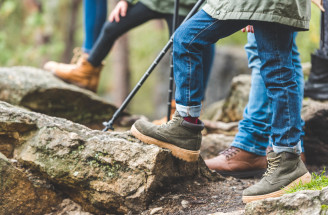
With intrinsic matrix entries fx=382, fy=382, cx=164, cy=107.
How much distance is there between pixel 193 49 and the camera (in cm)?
230

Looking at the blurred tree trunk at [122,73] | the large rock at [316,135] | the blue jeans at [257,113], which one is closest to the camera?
the blue jeans at [257,113]

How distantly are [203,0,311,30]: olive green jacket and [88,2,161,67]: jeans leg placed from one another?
1.47 metres

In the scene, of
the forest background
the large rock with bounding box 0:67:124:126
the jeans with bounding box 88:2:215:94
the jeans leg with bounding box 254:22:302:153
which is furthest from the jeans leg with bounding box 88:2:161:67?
the forest background

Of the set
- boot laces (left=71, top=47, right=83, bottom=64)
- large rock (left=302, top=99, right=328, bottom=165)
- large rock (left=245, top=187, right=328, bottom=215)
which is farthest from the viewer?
boot laces (left=71, top=47, right=83, bottom=64)

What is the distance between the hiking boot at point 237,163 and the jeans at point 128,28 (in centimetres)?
105

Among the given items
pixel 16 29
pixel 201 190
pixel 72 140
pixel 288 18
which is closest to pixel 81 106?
pixel 72 140

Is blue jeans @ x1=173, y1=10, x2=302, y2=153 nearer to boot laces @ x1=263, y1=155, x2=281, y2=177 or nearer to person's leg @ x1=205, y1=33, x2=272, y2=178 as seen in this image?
boot laces @ x1=263, y1=155, x2=281, y2=177

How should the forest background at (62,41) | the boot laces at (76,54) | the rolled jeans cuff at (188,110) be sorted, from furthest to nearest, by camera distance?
the forest background at (62,41) < the boot laces at (76,54) < the rolled jeans cuff at (188,110)

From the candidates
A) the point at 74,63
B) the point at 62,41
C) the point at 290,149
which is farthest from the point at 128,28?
the point at 62,41

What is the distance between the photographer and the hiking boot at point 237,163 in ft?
9.71

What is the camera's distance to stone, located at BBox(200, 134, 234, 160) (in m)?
3.81

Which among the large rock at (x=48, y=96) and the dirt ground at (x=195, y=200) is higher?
the large rock at (x=48, y=96)

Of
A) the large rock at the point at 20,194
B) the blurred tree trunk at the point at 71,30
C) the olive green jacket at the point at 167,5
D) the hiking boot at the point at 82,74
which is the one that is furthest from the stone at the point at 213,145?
the blurred tree trunk at the point at 71,30

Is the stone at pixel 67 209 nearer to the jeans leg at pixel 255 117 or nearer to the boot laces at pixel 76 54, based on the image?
the jeans leg at pixel 255 117
